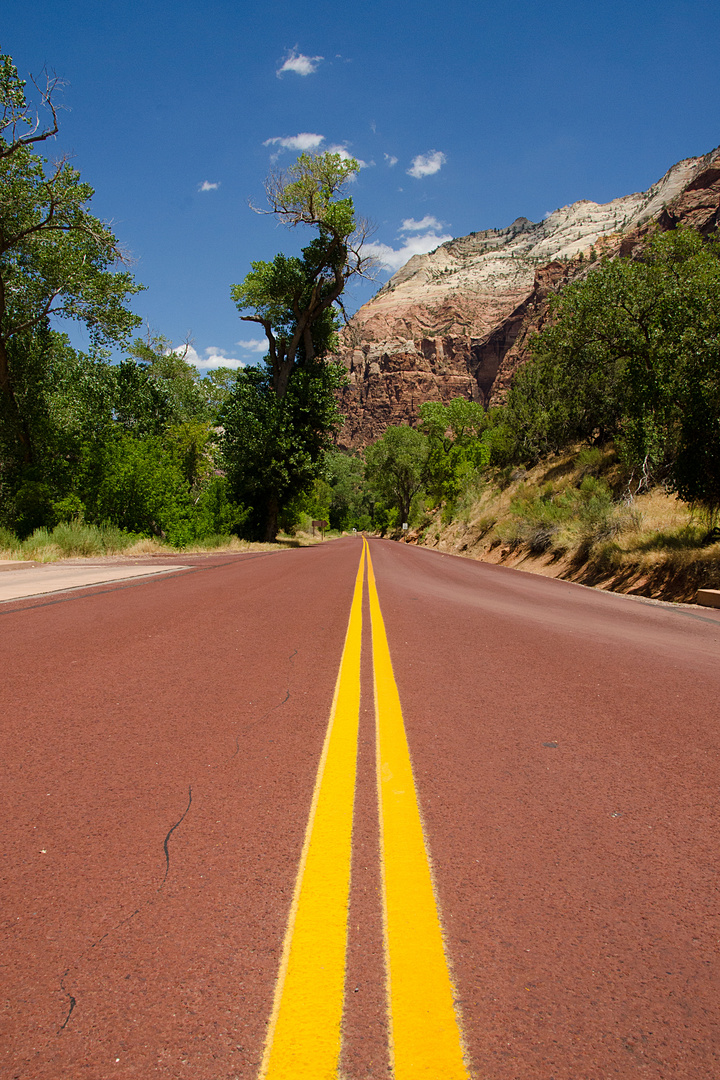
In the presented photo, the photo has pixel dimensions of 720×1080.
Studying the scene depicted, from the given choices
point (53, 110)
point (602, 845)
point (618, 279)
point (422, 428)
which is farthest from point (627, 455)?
point (422, 428)

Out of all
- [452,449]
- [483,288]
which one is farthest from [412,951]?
[483,288]

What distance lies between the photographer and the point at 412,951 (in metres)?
1.58

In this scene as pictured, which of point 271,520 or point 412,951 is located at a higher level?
point 271,520

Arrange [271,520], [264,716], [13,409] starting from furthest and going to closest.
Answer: [271,520] < [13,409] < [264,716]

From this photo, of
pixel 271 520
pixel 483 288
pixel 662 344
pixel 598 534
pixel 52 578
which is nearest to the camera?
pixel 52 578

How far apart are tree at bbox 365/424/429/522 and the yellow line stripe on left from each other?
61.9 metres

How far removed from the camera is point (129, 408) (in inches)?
1202

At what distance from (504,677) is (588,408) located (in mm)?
24303

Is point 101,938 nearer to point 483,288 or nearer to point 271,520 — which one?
point 271,520

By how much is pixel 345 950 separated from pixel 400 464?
67.0 metres

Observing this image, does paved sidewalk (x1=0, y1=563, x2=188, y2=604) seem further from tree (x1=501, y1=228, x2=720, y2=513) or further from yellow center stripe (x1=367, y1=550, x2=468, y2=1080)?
tree (x1=501, y1=228, x2=720, y2=513)

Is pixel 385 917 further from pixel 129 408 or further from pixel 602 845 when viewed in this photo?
pixel 129 408

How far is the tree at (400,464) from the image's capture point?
66.8m

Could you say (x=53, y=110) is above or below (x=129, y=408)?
above
